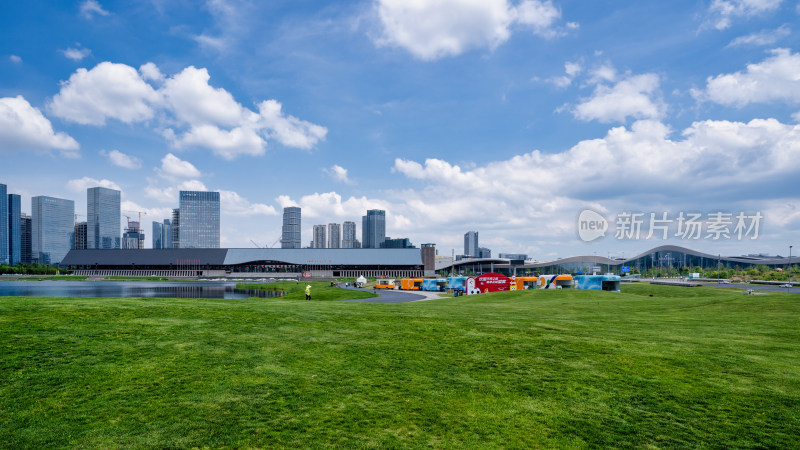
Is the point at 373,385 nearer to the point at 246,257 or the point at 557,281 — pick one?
the point at 557,281

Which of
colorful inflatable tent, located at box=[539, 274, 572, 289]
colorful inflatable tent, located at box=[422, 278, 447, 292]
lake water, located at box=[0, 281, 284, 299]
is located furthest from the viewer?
colorful inflatable tent, located at box=[422, 278, 447, 292]

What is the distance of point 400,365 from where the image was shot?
11375 millimetres

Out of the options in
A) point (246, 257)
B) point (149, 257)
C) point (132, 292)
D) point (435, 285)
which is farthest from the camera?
point (149, 257)

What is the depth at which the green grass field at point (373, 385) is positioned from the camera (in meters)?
7.65

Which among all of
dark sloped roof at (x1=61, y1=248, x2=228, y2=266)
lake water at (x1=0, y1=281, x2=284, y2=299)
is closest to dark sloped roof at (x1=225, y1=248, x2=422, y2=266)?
dark sloped roof at (x1=61, y1=248, x2=228, y2=266)

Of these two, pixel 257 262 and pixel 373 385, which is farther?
pixel 257 262

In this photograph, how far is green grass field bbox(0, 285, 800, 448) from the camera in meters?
7.65

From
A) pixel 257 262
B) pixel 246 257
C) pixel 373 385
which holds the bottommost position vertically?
pixel 257 262

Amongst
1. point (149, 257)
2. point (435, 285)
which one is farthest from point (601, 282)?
point (149, 257)

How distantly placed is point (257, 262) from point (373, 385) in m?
153

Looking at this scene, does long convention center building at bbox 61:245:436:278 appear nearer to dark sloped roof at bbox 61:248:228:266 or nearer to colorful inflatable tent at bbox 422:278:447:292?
dark sloped roof at bbox 61:248:228:266

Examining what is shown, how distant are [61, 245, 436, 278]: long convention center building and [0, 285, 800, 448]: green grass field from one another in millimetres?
131064

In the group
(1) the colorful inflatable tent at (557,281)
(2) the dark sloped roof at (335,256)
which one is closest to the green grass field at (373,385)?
(1) the colorful inflatable tent at (557,281)

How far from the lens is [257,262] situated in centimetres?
15275
